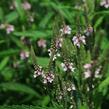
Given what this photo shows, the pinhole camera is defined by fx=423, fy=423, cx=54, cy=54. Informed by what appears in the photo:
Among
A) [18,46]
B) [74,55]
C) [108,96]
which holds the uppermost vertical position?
[74,55]

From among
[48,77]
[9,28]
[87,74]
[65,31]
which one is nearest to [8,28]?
[9,28]

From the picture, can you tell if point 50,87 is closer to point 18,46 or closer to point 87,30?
point 87,30

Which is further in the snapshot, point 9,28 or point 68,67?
point 9,28

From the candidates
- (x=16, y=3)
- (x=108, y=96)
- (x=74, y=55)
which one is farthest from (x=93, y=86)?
(x=16, y=3)

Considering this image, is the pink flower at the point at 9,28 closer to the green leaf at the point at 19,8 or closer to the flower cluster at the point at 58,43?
the green leaf at the point at 19,8

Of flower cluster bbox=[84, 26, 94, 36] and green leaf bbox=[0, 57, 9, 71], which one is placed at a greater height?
flower cluster bbox=[84, 26, 94, 36]

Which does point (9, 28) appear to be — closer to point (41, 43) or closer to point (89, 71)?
point (41, 43)

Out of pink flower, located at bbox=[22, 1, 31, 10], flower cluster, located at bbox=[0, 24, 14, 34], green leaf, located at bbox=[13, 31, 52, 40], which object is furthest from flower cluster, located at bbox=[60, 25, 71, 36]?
pink flower, located at bbox=[22, 1, 31, 10]

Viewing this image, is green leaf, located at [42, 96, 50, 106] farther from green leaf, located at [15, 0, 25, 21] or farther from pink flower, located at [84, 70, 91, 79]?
green leaf, located at [15, 0, 25, 21]

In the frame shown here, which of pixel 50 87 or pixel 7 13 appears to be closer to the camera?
pixel 50 87

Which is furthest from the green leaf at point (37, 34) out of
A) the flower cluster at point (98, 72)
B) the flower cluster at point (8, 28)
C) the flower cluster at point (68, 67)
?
the flower cluster at point (68, 67)

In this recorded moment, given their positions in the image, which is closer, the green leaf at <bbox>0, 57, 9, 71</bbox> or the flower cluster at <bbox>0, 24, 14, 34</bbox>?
the green leaf at <bbox>0, 57, 9, 71</bbox>
